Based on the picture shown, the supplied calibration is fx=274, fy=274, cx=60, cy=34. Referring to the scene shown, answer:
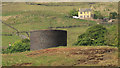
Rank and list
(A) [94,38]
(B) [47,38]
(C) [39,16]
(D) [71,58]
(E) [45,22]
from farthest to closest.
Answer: (C) [39,16] < (E) [45,22] < (A) [94,38] < (B) [47,38] < (D) [71,58]

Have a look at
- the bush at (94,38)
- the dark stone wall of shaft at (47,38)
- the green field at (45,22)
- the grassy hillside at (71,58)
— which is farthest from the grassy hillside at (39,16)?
the grassy hillside at (71,58)

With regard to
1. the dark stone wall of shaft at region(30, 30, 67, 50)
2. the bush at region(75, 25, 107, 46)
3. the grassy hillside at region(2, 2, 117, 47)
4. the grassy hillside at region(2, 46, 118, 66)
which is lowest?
the grassy hillside at region(2, 2, 117, 47)

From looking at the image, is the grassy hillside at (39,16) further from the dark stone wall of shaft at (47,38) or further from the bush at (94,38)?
the dark stone wall of shaft at (47,38)

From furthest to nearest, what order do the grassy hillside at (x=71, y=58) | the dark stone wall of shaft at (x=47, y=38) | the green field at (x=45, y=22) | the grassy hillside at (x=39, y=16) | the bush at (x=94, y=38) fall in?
the grassy hillside at (x=39, y=16) < the bush at (x=94, y=38) < the dark stone wall of shaft at (x=47, y=38) < the green field at (x=45, y=22) < the grassy hillside at (x=71, y=58)

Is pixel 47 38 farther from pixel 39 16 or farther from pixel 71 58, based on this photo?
pixel 39 16

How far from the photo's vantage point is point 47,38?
3062cm

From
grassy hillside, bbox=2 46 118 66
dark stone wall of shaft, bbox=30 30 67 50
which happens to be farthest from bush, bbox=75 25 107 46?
grassy hillside, bbox=2 46 118 66

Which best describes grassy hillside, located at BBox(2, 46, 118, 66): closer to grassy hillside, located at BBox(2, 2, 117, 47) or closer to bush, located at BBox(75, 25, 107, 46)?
bush, located at BBox(75, 25, 107, 46)

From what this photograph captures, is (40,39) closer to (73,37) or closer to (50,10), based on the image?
(73,37)

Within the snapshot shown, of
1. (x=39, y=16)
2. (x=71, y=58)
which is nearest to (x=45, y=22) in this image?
(x=39, y=16)

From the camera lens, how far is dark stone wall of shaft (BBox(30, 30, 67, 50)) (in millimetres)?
30566

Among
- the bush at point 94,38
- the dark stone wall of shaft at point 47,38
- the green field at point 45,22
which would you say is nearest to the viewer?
the green field at point 45,22

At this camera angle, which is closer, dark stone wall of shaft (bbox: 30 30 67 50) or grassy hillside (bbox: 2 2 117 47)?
dark stone wall of shaft (bbox: 30 30 67 50)

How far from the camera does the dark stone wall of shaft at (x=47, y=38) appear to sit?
30.6 meters
